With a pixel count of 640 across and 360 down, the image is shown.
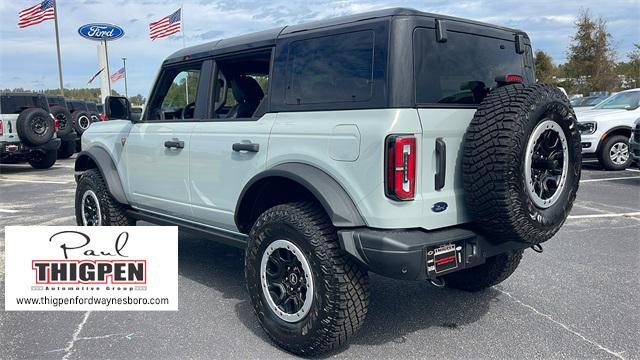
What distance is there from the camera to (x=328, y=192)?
305 centimetres

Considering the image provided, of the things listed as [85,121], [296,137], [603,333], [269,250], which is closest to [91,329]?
[269,250]

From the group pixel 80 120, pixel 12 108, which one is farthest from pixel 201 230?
pixel 80 120

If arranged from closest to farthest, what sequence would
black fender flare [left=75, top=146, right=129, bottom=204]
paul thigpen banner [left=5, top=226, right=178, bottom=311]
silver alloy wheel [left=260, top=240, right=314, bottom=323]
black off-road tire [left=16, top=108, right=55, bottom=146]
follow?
silver alloy wheel [left=260, top=240, right=314, bottom=323]
paul thigpen banner [left=5, top=226, right=178, bottom=311]
black fender flare [left=75, top=146, right=129, bottom=204]
black off-road tire [left=16, top=108, right=55, bottom=146]

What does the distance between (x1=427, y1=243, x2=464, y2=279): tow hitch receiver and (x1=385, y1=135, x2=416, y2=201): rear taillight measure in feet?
1.12

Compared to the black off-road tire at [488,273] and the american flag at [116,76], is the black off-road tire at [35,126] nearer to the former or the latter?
the black off-road tire at [488,273]

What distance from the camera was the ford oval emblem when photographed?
3.03m

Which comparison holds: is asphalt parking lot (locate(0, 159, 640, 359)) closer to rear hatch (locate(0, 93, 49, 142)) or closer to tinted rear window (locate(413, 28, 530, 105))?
tinted rear window (locate(413, 28, 530, 105))

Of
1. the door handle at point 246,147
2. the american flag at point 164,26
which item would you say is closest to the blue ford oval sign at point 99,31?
the american flag at point 164,26

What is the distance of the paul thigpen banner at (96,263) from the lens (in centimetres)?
371

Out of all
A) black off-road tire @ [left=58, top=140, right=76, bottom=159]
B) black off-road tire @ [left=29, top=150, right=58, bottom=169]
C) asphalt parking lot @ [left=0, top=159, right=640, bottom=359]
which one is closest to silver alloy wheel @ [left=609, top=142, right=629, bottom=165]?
asphalt parking lot @ [left=0, top=159, right=640, bottom=359]

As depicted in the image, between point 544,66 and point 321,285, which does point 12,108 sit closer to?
point 321,285

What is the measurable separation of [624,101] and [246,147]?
37.9 ft

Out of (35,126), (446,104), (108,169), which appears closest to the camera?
(446,104)

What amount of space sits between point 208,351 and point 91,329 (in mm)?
935
